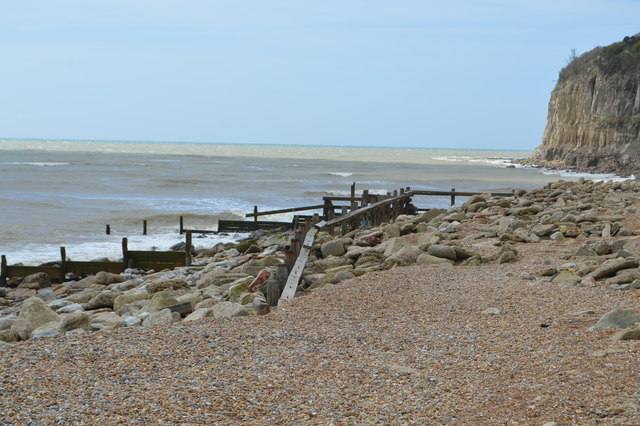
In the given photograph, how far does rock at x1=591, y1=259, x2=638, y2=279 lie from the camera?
29.2 ft

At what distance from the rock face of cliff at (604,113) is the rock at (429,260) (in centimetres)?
4593

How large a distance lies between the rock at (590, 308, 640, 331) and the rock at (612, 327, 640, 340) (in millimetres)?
393

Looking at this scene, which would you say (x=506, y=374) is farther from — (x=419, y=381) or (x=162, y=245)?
(x=162, y=245)

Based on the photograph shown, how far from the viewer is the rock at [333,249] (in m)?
12.8

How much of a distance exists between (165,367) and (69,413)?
1197 millimetres

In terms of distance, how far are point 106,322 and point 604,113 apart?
5938cm

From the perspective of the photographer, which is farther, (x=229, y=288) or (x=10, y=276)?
(x=10, y=276)

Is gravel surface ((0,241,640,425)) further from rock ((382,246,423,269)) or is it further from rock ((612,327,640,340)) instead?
rock ((382,246,423,269))

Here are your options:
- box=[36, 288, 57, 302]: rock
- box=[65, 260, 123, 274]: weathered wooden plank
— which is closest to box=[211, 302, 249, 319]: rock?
box=[36, 288, 57, 302]: rock

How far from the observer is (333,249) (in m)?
12.8

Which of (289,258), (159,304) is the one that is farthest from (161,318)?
(289,258)

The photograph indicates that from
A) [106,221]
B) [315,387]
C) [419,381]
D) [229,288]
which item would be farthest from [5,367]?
[106,221]

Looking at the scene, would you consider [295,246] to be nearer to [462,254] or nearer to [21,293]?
[462,254]

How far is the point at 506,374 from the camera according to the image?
227 inches
